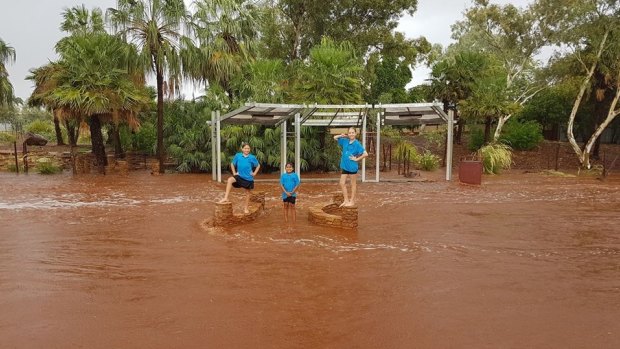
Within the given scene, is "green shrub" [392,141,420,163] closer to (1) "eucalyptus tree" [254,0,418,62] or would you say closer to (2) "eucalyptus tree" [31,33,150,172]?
(1) "eucalyptus tree" [254,0,418,62]

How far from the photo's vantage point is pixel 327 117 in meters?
17.9

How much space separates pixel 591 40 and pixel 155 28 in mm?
19176

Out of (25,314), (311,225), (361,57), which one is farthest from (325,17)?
(25,314)

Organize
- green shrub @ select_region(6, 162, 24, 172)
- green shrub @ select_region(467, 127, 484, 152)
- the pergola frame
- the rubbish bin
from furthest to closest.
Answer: green shrub @ select_region(467, 127, 484, 152)
green shrub @ select_region(6, 162, 24, 172)
the rubbish bin
the pergola frame

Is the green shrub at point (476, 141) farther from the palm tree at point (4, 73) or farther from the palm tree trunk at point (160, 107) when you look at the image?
the palm tree at point (4, 73)

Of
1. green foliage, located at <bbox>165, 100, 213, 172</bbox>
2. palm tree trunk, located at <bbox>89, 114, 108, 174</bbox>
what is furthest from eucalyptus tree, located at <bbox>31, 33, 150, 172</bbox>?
green foliage, located at <bbox>165, 100, 213, 172</bbox>

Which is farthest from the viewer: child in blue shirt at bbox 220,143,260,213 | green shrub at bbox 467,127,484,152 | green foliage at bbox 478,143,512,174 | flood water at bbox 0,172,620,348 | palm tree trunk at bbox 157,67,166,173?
green shrub at bbox 467,127,484,152

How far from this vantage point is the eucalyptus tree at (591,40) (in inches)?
822

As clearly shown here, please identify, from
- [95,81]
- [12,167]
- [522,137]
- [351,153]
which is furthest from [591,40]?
[12,167]

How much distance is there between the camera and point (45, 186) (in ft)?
47.2

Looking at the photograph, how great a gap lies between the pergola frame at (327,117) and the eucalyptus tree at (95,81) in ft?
12.9

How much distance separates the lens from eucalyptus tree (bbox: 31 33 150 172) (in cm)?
1684

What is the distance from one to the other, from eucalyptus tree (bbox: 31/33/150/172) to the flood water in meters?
7.16

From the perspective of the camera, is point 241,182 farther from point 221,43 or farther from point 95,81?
point 221,43
